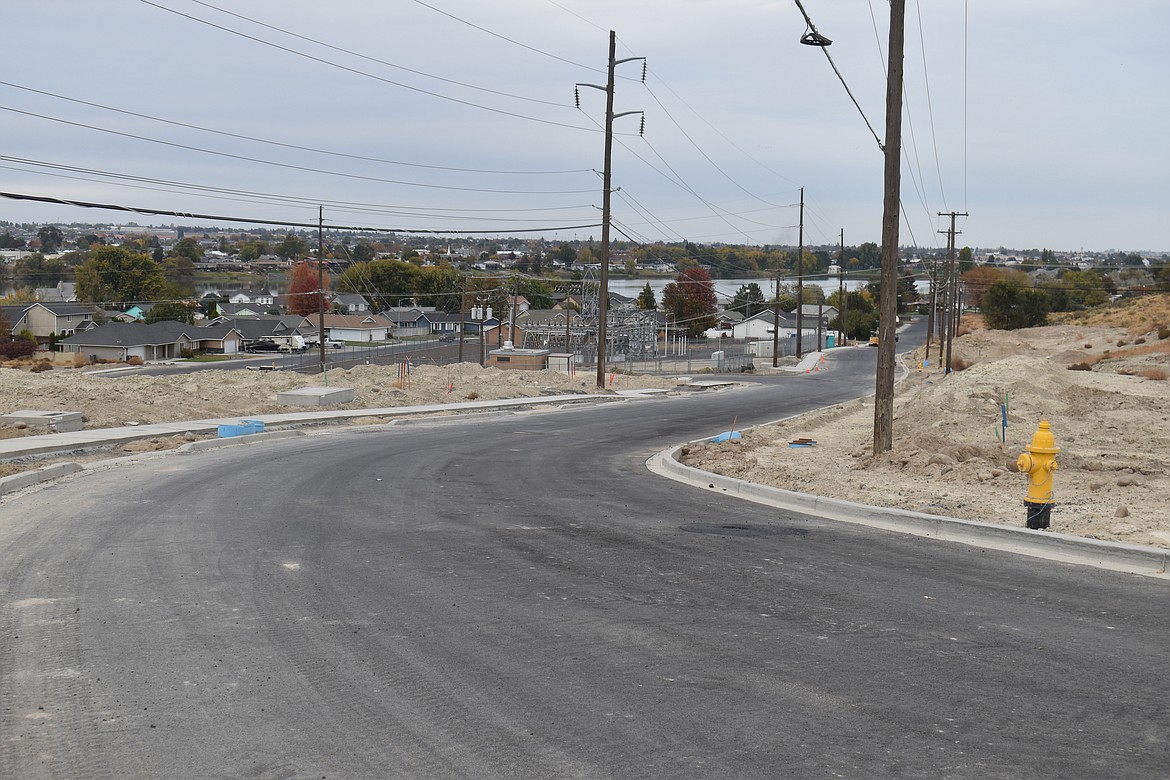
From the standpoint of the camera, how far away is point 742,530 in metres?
11.9

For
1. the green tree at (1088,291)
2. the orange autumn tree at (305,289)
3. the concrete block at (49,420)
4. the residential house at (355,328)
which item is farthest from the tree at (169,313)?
the green tree at (1088,291)

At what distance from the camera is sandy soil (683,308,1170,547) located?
12648 mm

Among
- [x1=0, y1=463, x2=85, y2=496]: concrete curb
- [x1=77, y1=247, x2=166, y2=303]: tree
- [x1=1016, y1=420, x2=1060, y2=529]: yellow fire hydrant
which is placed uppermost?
[x1=77, y1=247, x2=166, y2=303]: tree

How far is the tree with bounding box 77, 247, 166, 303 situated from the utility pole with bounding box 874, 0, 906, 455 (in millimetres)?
140508

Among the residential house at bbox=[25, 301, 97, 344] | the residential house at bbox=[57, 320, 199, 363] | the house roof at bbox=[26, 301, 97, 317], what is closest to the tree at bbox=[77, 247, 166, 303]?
the house roof at bbox=[26, 301, 97, 317]

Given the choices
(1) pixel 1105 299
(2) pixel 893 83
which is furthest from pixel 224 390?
(1) pixel 1105 299

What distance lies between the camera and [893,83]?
1734cm

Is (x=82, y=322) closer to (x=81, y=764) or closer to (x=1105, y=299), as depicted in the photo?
(x=81, y=764)

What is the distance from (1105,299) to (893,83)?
146m

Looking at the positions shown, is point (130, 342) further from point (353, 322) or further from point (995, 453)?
point (995, 453)

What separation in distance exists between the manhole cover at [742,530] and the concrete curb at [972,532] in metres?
1.11

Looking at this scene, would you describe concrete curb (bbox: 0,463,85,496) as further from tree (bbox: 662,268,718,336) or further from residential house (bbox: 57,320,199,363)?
tree (bbox: 662,268,718,336)

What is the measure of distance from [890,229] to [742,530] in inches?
305

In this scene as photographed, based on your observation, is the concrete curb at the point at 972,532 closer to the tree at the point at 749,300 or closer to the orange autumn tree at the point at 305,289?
the orange autumn tree at the point at 305,289
